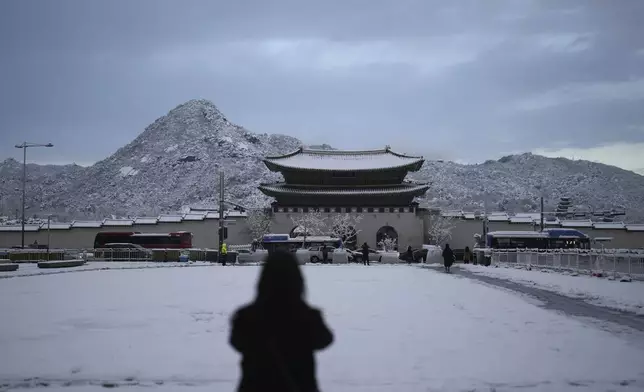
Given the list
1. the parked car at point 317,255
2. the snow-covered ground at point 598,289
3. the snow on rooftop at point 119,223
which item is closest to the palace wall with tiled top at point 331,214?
the snow on rooftop at point 119,223

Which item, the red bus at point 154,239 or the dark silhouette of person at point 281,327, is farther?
the red bus at point 154,239

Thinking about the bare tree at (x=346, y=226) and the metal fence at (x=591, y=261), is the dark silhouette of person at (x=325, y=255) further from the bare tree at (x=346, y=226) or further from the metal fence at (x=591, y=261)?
the bare tree at (x=346, y=226)

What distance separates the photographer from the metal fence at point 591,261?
2142 centimetres

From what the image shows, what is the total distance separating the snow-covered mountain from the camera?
118 metres

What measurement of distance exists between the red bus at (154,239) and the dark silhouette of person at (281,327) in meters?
49.6

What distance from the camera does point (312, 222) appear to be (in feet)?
184

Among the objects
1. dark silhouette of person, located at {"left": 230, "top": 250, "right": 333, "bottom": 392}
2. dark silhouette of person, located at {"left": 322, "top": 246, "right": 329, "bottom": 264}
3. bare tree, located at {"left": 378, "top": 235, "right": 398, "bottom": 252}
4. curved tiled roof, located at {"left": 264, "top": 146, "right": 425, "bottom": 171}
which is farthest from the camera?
curved tiled roof, located at {"left": 264, "top": 146, "right": 425, "bottom": 171}

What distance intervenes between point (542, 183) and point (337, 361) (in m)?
137

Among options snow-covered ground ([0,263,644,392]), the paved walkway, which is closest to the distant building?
the paved walkway

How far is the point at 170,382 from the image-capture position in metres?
6.41

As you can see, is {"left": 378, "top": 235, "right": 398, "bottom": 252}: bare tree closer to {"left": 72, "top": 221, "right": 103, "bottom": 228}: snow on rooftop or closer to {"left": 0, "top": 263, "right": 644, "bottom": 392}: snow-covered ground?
{"left": 72, "top": 221, "right": 103, "bottom": 228}: snow on rooftop

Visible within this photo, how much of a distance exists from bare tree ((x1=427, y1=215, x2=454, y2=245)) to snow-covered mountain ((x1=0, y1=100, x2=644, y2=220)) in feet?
163

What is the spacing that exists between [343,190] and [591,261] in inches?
1320

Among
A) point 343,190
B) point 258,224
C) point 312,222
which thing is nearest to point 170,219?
point 258,224
